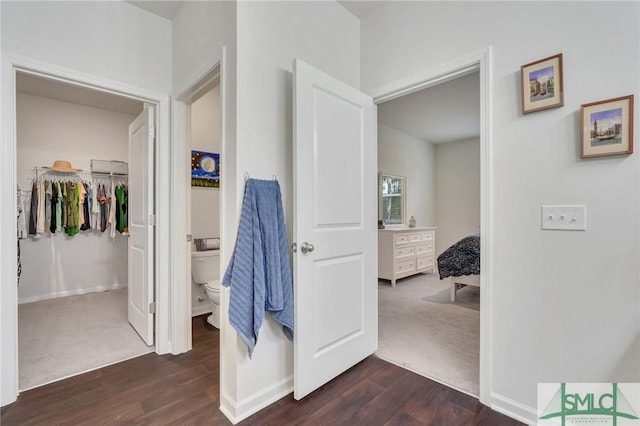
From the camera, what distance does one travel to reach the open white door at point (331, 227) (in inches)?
67.6

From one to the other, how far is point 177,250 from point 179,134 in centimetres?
93

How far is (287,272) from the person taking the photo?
1.73 m

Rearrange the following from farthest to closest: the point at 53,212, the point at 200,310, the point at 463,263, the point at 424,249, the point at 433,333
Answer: the point at 424,249, the point at 53,212, the point at 463,263, the point at 200,310, the point at 433,333

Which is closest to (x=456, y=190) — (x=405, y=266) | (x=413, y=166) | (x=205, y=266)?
(x=413, y=166)

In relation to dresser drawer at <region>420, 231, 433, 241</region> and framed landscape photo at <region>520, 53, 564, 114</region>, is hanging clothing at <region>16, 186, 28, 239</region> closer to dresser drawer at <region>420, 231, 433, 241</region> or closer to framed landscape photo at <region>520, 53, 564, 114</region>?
framed landscape photo at <region>520, 53, 564, 114</region>

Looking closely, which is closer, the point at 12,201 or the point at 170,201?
the point at 12,201

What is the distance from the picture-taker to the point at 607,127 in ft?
4.33

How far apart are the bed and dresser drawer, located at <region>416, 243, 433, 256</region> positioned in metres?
1.28

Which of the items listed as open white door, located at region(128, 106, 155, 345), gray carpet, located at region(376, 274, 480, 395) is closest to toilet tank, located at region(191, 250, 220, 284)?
open white door, located at region(128, 106, 155, 345)

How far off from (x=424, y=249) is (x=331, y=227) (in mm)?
3858

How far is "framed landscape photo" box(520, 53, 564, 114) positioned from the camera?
4.71 feet

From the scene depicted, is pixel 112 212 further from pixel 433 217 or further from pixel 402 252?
pixel 433 217

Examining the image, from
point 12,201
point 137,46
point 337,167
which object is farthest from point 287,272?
point 137,46

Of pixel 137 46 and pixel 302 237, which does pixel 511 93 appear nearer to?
pixel 302 237
